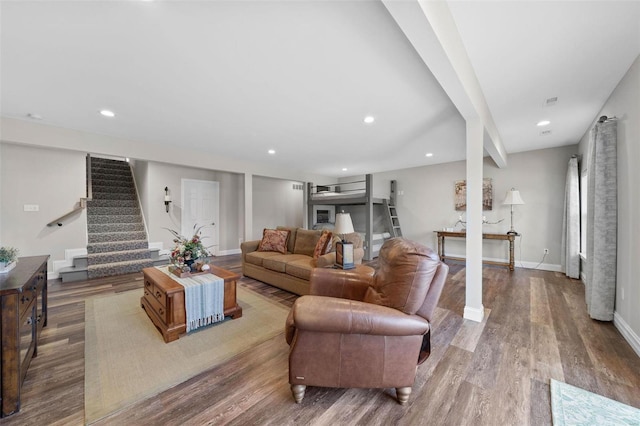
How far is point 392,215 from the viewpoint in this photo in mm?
6699

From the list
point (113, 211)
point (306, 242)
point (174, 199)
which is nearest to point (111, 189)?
point (113, 211)

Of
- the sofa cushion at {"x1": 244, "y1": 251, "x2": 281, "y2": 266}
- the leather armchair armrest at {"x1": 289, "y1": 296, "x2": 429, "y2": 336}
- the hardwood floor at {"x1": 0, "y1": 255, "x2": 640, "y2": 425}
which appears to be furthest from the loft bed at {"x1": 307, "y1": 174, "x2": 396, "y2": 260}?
the leather armchair armrest at {"x1": 289, "y1": 296, "x2": 429, "y2": 336}

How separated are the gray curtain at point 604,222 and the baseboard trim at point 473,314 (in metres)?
1.18

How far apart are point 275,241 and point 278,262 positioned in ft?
2.21

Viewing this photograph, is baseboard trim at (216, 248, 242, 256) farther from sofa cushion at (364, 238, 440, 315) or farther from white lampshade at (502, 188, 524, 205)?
white lampshade at (502, 188, 524, 205)

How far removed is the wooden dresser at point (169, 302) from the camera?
86.6 inches

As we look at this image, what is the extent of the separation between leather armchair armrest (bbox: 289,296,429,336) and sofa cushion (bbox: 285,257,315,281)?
5.60 ft

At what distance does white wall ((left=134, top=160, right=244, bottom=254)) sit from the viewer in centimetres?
554

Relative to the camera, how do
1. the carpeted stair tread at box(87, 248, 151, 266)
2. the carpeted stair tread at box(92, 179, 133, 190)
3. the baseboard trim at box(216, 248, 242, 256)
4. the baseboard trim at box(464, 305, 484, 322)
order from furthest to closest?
the baseboard trim at box(216, 248, 242, 256), the carpeted stair tread at box(92, 179, 133, 190), the carpeted stair tread at box(87, 248, 151, 266), the baseboard trim at box(464, 305, 484, 322)

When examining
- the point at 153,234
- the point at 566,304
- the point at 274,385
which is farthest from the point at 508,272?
the point at 153,234

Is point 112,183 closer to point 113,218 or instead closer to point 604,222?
point 113,218

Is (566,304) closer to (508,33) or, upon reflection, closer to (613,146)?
(613,146)

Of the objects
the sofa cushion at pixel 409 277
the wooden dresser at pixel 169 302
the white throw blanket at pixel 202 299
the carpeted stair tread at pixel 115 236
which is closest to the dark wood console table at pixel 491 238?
the sofa cushion at pixel 409 277

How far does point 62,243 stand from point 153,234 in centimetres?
146
